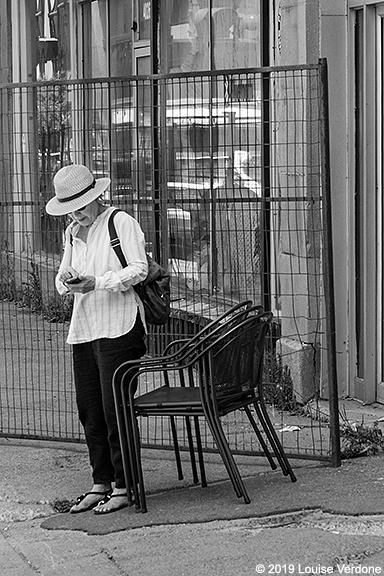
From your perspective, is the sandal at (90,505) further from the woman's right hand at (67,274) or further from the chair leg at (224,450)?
the woman's right hand at (67,274)

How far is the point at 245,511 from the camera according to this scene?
217 inches

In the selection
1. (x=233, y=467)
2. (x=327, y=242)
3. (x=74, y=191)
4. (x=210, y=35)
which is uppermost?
(x=210, y=35)

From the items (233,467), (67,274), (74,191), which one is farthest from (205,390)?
(74,191)

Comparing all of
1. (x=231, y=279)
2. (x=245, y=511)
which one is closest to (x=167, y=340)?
(x=231, y=279)

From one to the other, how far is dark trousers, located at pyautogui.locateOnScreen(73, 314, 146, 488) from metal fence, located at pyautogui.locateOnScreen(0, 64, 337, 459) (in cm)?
104

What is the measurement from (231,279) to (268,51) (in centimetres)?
230

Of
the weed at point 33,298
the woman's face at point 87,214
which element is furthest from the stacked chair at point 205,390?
the weed at point 33,298

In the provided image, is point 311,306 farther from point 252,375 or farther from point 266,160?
point 252,375

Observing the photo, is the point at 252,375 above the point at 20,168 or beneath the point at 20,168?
beneath

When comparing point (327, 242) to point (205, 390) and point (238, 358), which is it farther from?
point (205, 390)

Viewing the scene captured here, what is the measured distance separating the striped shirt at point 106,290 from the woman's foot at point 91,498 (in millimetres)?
803

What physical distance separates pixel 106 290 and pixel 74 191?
55 centimetres

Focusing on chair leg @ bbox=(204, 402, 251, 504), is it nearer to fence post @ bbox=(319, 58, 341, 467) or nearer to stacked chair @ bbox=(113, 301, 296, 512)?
stacked chair @ bbox=(113, 301, 296, 512)

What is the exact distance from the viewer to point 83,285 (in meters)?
5.55
